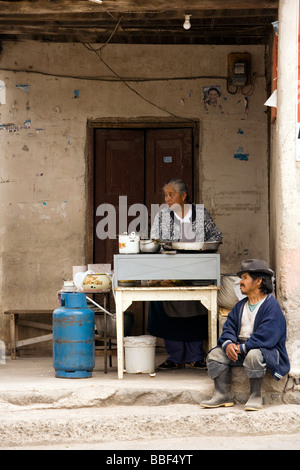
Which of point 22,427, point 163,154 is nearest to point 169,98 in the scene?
point 163,154

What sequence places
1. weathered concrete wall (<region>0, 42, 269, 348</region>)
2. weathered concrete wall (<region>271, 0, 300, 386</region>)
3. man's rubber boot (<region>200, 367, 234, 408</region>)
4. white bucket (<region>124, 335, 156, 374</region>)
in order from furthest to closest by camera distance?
1. weathered concrete wall (<region>0, 42, 269, 348</region>)
2. white bucket (<region>124, 335, 156, 374</region>)
3. weathered concrete wall (<region>271, 0, 300, 386</region>)
4. man's rubber boot (<region>200, 367, 234, 408</region>)

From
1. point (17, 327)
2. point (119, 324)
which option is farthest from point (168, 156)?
point (119, 324)

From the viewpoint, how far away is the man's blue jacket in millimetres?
5922

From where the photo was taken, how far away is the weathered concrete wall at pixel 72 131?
8.83 m

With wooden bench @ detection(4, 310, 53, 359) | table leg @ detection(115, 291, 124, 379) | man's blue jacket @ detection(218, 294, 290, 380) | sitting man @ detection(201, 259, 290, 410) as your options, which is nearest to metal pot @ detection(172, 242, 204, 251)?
sitting man @ detection(201, 259, 290, 410)

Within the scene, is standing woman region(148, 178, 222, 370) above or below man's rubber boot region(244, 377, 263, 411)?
above

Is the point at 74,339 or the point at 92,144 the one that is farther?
the point at 92,144

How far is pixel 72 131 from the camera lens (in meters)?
8.91

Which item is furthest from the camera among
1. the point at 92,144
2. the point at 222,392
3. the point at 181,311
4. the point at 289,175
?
the point at 92,144

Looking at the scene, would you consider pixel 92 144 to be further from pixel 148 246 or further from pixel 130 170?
pixel 148 246

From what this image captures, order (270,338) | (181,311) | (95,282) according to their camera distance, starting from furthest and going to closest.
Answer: (181,311) < (95,282) < (270,338)

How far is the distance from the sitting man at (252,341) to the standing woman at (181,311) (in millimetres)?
1101

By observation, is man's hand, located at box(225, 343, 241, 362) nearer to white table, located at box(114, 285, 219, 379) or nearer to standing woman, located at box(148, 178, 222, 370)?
white table, located at box(114, 285, 219, 379)

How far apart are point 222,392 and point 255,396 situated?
0.91 feet
